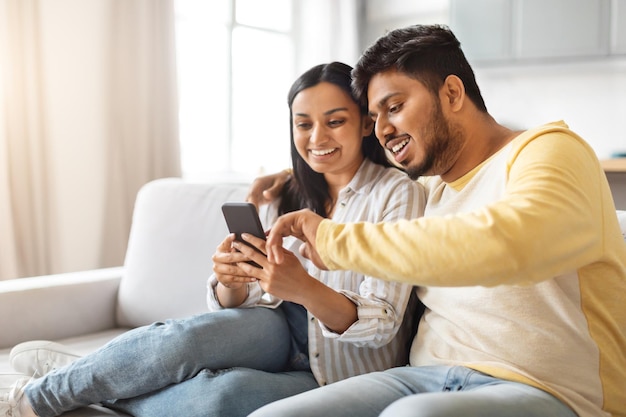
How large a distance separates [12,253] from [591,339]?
9.33ft

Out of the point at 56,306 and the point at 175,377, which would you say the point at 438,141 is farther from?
the point at 56,306

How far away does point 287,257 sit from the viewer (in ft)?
4.66

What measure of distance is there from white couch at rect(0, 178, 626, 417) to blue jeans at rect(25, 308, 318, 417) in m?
0.49

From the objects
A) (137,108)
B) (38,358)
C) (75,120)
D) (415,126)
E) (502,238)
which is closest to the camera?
(502,238)

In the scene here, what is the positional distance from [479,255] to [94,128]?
10.2 feet

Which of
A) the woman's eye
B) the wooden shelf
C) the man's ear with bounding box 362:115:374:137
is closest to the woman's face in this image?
the man's ear with bounding box 362:115:374:137

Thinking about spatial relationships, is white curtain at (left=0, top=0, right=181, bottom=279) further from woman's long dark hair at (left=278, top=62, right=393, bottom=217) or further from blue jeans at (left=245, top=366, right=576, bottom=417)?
blue jeans at (left=245, top=366, right=576, bottom=417)

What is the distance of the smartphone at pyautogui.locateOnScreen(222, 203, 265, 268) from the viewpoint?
4.71 ft

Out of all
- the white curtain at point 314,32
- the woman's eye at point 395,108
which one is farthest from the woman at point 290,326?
the white curtain at point 314,32

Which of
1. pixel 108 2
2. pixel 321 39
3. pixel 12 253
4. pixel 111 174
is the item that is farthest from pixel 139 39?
pixel 321 39

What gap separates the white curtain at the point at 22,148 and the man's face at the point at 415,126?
97.1 inches

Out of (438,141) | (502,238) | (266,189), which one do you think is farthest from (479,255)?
(266,189)

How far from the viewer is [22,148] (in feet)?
11.2

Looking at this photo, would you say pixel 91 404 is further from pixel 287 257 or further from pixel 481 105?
pixel 481 105
